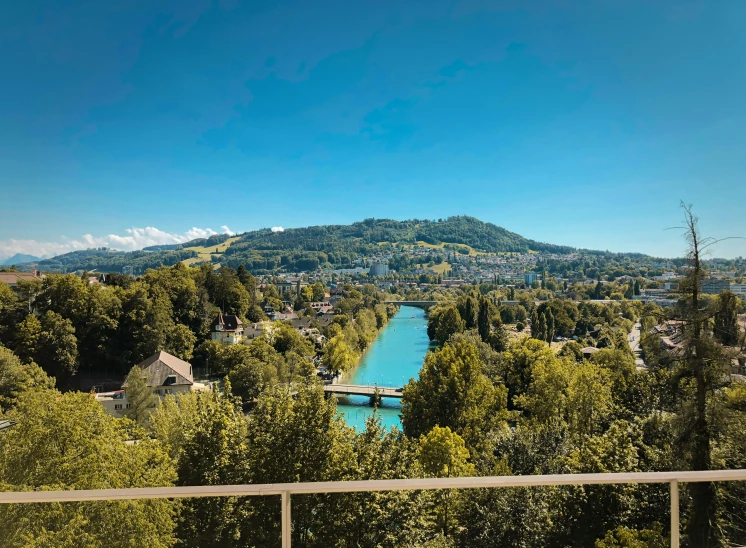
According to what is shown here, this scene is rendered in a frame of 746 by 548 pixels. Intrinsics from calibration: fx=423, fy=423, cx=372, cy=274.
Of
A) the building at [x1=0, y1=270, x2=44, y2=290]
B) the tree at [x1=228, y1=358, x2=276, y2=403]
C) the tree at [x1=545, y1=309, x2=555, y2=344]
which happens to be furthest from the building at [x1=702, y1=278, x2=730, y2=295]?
the building at [x1=0, y1=270, x2=44, y2=290]

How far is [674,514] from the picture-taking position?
1.22 metres

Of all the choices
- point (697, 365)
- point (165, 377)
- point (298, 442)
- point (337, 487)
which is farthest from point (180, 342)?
point (337, 487)

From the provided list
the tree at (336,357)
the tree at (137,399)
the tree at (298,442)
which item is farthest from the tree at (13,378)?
the tree at (298,442)

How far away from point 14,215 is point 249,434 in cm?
2053

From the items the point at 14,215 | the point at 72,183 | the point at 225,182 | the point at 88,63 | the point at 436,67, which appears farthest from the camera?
the point at 225,182

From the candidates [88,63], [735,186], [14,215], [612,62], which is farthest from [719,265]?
[14,215]

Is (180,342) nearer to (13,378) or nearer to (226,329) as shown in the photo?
(226,329)

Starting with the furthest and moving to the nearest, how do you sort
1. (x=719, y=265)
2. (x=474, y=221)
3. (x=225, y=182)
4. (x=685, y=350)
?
(x=474, y=221) < (x=225, y=182) < (x=719, y=265) < (x=685, y=350)

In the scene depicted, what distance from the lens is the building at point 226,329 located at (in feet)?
92.7

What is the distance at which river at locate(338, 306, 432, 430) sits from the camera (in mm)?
18953

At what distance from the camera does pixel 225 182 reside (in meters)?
37.3

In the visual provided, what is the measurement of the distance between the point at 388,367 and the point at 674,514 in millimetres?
27877

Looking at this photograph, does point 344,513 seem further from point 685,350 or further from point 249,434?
point 685,350

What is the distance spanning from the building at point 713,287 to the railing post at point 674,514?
173 inches
